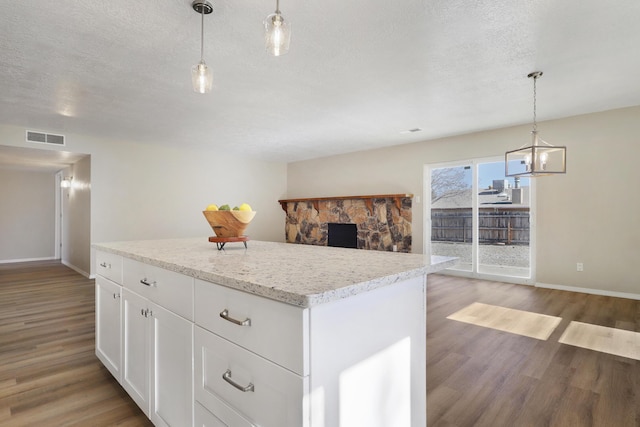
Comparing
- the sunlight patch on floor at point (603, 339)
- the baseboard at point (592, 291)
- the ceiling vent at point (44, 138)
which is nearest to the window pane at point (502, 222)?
the baseboard at point (592, 291)

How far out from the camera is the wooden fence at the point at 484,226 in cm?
515

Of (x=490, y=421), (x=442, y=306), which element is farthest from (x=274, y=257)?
(x=442, y=306)

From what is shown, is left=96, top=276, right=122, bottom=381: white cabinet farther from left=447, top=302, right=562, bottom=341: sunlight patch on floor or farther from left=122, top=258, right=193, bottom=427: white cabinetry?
left=447, top=302, right=562, bottom=341: sunlight patch on floor

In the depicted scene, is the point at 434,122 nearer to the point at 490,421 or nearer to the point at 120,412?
the point at 490,421

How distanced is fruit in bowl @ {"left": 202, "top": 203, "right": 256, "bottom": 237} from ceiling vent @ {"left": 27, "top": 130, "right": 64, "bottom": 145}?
5028 millimetres

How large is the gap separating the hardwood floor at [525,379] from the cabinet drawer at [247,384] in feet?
3.85

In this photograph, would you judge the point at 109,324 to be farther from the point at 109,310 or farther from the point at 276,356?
the point at 276,356

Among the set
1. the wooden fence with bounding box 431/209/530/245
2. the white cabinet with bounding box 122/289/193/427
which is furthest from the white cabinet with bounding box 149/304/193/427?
the wooden fence with bounding box 431/209/530/245

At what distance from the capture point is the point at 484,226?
5.54 metres

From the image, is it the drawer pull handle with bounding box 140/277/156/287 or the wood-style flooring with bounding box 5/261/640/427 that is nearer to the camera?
the drawer pull handle with bounding box 140/277/156/287

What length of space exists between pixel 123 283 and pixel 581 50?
3.82 meters

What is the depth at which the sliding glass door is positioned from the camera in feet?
16.9

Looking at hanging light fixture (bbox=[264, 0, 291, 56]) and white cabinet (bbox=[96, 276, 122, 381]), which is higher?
hanging light fixture (bbox=[264, 0, 291, 56])

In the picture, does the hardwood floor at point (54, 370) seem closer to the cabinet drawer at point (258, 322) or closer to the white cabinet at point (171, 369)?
the white cabinet at point (171, 369)
